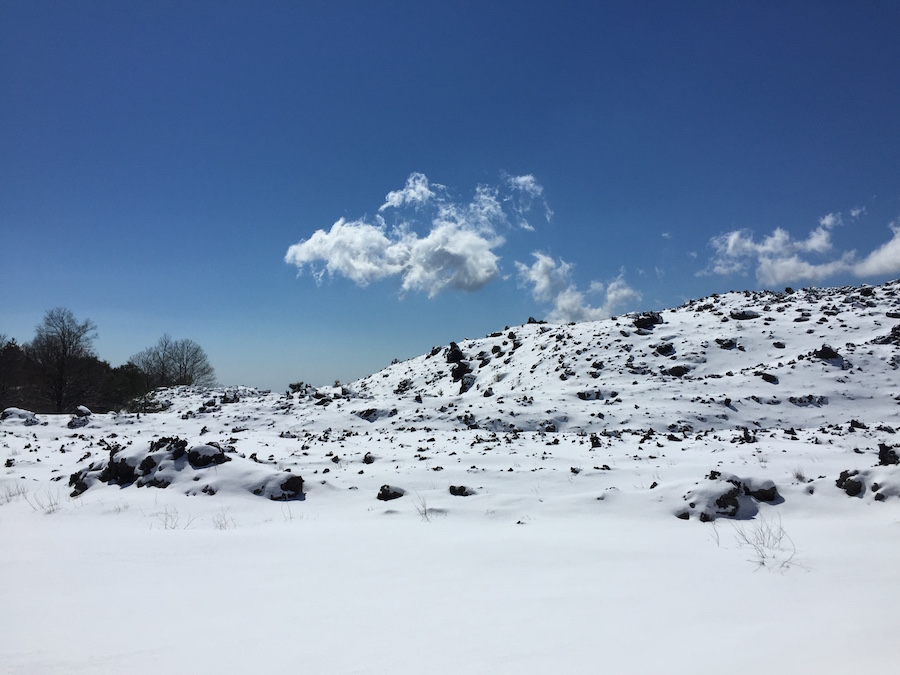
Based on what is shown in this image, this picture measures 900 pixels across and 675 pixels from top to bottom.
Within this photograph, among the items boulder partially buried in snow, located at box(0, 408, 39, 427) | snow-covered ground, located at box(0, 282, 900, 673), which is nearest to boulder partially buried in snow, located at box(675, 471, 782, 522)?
snow-covered ground, located at box(0, 282, 900, 673)

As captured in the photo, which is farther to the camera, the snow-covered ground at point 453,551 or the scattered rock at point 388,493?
the scattered rock at point 388,493

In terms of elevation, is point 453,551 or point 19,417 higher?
point 19,417

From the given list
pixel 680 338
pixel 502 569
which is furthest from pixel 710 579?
pixel 680 338

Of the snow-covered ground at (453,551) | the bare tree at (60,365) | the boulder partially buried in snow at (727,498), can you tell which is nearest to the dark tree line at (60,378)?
the bare tree at (60,365)

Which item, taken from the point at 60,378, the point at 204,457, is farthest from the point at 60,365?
the point at 204,457

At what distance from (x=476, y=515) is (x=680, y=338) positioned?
2749 centimetres

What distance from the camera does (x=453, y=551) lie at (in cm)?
544

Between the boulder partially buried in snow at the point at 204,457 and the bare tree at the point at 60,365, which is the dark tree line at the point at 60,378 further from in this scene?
the boulder partially buried in snow at the point at 204,457

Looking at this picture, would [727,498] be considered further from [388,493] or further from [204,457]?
[204,457]

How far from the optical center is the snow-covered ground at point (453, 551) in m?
3.15

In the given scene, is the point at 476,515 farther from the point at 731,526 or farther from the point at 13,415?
the point at 13,415

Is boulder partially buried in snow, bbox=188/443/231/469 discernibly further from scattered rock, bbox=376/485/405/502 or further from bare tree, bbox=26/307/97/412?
bare tree, bbox=26/307/97/412

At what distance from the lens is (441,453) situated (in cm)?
1262

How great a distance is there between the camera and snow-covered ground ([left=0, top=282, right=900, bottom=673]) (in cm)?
315
